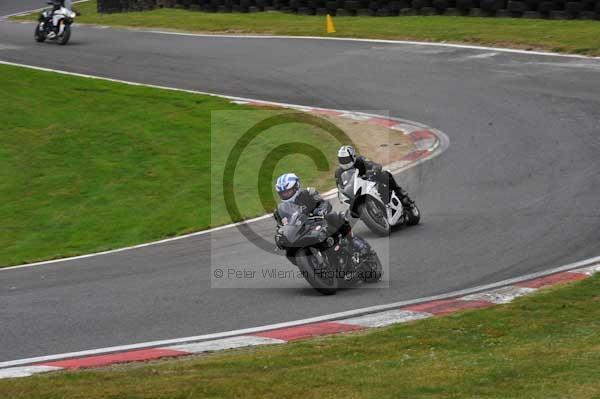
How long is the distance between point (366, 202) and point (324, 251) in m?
2.26

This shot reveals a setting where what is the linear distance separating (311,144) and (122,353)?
32.2 feet

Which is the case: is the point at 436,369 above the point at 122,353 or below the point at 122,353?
above

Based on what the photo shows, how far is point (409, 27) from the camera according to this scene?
27.6 metres

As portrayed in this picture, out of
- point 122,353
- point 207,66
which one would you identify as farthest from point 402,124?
point 122,353

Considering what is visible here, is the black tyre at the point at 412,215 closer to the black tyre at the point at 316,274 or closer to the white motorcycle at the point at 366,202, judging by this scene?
the white motorcycle at the point at 366,202

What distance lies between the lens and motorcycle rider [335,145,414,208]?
46.5 feet

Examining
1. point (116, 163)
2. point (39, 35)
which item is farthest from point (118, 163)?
point (39, 35)

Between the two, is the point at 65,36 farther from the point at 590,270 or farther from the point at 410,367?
the point at 410,367

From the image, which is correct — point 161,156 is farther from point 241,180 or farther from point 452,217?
point 452,217

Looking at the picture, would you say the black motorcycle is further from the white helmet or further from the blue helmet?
the white helmet

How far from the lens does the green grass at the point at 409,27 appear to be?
24.5 meters

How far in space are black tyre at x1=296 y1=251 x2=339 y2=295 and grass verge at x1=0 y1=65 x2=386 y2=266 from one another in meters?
4.00

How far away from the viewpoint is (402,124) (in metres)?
20.2

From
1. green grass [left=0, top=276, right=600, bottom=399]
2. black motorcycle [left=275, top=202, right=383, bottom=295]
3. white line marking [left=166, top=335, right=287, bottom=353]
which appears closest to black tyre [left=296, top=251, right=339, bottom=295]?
black motorcycle [left=275, top=202, right=383, bottom=295]
